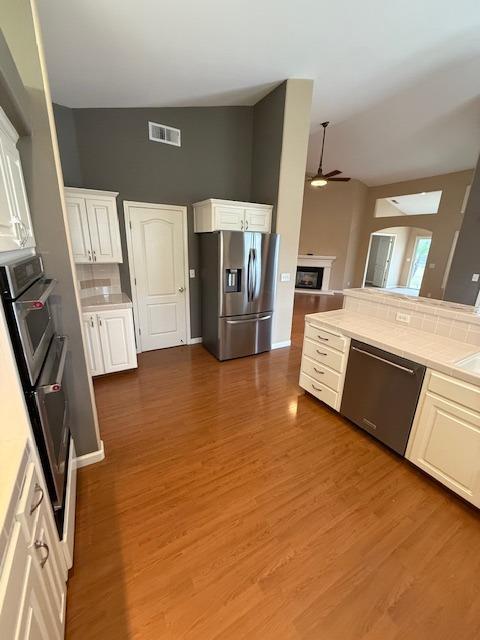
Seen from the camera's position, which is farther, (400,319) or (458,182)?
(458,182)

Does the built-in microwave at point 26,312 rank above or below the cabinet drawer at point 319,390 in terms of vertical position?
above

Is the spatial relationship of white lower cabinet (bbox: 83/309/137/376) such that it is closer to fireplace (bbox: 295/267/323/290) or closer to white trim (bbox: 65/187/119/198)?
white trim (bbox: 65/187/119/198)

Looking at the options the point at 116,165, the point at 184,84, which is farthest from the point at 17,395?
the point at 184,84

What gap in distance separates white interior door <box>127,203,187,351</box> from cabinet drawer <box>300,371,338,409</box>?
2189mm

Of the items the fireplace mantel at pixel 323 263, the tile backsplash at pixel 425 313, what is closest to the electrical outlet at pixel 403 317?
the tile backsplash at pixel 425 313

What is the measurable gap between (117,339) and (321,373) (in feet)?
7.86

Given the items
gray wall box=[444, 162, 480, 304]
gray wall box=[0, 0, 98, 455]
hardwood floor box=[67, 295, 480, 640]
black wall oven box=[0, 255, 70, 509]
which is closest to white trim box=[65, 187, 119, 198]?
gray wall box=[0, 0, 98, 455]

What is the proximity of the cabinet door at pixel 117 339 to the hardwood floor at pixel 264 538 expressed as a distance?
88 cm

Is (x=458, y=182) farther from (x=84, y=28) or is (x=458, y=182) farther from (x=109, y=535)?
(x=109, y=535)

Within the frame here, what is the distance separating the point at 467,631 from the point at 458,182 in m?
9.32

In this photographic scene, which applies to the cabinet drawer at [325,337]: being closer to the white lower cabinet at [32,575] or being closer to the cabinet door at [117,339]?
the cabinet door at [117,339]

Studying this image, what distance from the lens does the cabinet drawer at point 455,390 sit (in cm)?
162

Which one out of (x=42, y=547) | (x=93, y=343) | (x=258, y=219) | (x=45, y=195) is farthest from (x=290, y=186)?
(x=42, y=547)

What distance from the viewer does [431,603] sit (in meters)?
1.31
